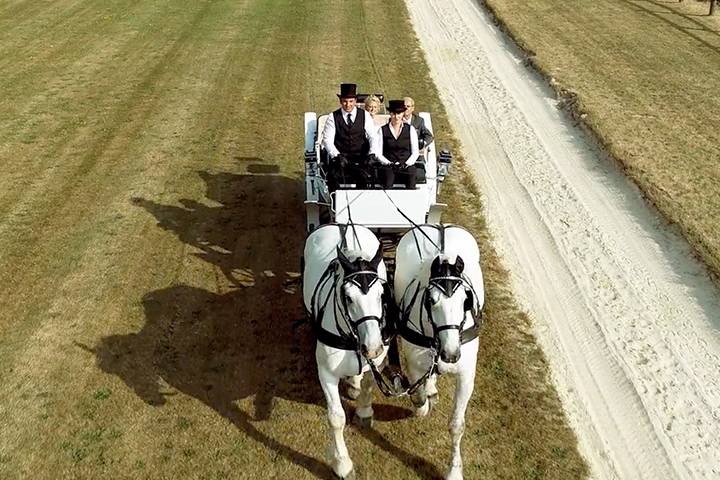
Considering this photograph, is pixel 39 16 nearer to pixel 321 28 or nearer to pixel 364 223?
pixel 321 28

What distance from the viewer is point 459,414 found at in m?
6.82

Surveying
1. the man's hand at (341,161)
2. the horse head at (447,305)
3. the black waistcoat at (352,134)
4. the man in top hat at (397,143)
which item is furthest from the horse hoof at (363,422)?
the black waistcoat at (352,134)

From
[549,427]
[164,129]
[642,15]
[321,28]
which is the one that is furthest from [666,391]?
[642,15]

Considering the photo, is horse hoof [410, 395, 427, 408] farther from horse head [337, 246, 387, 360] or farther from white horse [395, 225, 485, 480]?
horse head [337, 246, 387, 360]

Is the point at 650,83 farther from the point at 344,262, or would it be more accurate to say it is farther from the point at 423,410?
the point at 344,262

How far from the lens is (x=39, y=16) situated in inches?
1023

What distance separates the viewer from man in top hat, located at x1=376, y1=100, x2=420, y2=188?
9898 mm

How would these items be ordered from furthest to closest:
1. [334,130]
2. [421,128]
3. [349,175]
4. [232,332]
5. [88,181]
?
[88,181] < [421,128] < [334,130] < [349,175] < [232,332]

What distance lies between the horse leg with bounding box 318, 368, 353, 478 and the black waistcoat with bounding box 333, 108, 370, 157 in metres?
4.44

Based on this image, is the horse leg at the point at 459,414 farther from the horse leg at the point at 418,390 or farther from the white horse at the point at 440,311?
the horse leg at the point at 418,390

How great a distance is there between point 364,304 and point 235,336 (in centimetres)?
384

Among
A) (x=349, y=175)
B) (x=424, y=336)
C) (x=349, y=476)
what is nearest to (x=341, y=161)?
(x=349, y=175)

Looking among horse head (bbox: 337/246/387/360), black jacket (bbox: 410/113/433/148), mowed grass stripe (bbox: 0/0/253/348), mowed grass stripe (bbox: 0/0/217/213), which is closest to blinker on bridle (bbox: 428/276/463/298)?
horse head (bbox: 337/246/387/360)

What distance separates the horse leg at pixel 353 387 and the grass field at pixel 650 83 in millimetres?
6674
